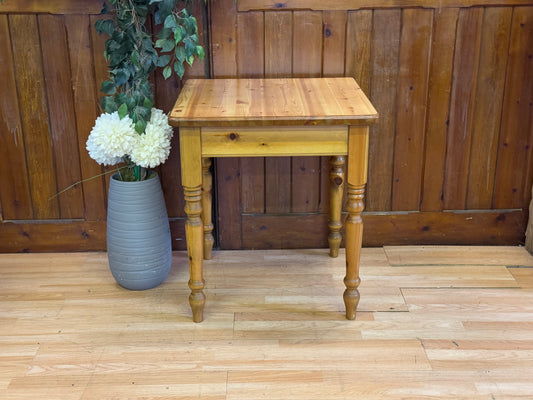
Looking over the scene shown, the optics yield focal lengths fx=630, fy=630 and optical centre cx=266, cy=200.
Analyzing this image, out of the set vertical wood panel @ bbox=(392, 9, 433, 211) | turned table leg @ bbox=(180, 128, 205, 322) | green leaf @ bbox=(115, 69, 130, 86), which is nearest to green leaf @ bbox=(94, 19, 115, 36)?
green leaf @ bbox=(115, 69, 130, 86)

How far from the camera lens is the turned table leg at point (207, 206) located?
2484 millimetres

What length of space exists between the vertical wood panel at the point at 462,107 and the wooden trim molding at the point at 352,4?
0.04 meters

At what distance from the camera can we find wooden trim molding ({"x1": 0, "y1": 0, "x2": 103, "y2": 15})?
2.34 meters

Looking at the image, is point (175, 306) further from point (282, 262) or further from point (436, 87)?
point (436, 87)

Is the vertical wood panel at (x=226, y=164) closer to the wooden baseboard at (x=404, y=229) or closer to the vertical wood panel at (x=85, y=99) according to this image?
the wooden baseboard at (x=404, y=229)

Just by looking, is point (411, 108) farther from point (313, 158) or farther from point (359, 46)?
point (313, 158)

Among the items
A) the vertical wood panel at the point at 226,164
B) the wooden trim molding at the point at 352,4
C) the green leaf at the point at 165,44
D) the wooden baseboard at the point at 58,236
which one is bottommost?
the wooden baseboard at the point at 58,236

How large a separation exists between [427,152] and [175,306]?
1190mm

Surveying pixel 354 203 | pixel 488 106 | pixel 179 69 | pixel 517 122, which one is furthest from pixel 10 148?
pixel 517 122

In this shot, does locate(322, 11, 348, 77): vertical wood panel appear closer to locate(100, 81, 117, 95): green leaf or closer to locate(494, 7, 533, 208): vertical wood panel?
locate(494, 7, 533, 208): vertical wood panel

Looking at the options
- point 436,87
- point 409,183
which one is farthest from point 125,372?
point 436,87

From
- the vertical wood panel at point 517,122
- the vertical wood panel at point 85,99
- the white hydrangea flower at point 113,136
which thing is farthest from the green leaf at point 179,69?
the vertical wood panel at point 517,122

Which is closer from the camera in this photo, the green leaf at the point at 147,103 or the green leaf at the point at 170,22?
the green leaf at the point at 170,22

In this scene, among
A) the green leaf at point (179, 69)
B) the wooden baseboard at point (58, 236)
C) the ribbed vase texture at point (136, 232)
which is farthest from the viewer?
the wooden baseboard at point (58, 236)
